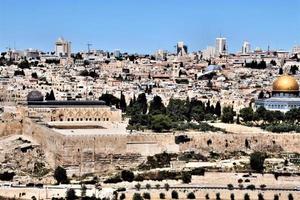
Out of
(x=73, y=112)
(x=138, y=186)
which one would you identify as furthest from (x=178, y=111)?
(x=138, y=186)

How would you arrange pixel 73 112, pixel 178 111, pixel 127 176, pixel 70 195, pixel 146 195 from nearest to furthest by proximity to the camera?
pixel 70 195
pixel 146 195
pixel 127 176
pixel 73 112
pixel 178 111

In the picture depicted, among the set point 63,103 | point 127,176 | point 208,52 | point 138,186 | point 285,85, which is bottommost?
point 138,186

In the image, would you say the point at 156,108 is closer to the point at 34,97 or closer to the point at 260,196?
the point at 34,97

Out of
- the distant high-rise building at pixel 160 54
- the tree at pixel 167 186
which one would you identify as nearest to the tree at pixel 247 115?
the tree at pixel 167 186

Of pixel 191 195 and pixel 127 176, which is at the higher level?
pixel 127 176

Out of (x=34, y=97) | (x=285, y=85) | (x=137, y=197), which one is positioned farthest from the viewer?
(x=285, y=85)

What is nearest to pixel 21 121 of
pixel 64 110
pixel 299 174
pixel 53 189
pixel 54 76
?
pixel 64 110

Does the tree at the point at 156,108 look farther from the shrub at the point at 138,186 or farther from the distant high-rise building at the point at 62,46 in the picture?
the distant high-rise building at the point at 62,46
